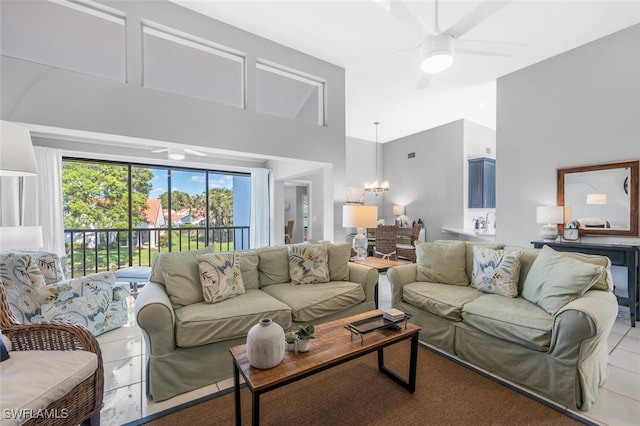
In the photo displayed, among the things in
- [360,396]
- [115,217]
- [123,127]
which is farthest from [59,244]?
[360,396]

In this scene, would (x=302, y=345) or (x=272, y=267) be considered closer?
(x=302, y=345)

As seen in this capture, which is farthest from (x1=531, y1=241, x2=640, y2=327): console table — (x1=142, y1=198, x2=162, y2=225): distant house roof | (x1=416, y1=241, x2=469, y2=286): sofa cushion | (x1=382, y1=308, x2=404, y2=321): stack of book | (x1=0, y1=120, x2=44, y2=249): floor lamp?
(x1=142, y1=198, x2=162, y2=225): distant house roof

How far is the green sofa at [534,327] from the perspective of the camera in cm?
171

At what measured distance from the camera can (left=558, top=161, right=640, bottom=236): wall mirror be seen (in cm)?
330

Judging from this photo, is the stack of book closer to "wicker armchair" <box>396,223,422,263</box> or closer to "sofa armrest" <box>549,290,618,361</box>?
"sofa armrest" <box>549,290,618,361</box>

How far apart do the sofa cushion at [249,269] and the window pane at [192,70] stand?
1.99 metres

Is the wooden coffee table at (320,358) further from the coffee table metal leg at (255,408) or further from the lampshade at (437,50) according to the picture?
the lampshade at (437,50)

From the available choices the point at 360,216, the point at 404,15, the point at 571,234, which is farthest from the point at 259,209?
the point at 571,234

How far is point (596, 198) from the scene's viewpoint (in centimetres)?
356

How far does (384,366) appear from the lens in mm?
2162

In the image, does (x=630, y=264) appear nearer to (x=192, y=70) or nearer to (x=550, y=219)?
(x=550, y=219)

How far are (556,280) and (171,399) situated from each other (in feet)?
9.27

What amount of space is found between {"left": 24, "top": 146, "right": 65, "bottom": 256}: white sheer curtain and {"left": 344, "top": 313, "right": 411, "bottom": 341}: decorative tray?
4.45m

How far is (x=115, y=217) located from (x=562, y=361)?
6358mm
